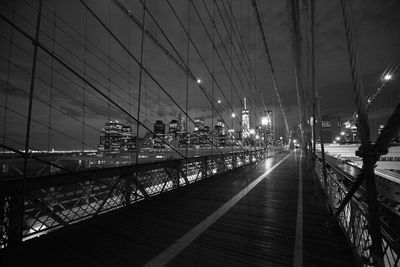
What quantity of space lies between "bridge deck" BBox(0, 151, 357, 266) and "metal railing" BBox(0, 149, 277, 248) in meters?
0.23

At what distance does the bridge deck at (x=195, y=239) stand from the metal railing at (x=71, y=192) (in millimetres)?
232

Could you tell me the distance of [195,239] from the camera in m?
3.06

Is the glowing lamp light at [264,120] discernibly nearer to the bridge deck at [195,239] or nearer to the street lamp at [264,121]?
the street lamp at [264,121]

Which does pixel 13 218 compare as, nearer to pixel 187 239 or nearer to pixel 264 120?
pixel 187 239

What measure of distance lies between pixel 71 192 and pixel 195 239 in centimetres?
241

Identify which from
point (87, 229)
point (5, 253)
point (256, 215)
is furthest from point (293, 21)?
point (5, 253)

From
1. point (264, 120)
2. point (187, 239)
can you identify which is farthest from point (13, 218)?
point (264, 120)

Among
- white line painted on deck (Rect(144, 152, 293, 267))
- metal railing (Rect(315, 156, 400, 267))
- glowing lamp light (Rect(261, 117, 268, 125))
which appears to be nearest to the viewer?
metal railing (Rect(315, 156, 400, 267))

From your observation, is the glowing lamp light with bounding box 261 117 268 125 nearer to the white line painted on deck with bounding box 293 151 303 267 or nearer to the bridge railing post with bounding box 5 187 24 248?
the white line painted on deck with bounding box 293 151 303 267

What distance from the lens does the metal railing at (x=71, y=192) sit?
2775 millimetres

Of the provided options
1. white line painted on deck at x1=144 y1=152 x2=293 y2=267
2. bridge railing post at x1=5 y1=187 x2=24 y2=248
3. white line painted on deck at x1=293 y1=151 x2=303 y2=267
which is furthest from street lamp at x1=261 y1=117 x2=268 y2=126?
bridge railing post at x1=5 y1=187 x2=24 y2=248

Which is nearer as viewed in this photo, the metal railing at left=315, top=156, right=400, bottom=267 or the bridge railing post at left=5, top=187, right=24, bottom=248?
the metal railing at left=315, top=156, right=400, bottom=267

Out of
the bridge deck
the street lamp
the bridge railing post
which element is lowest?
the bridge deck

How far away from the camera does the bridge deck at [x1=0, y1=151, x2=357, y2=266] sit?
253 centimetres
